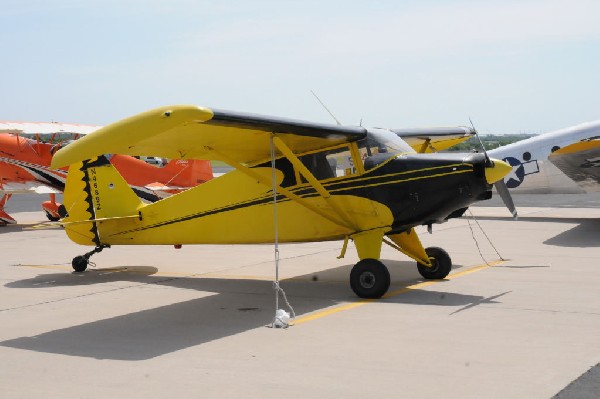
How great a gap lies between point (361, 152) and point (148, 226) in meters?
3.71

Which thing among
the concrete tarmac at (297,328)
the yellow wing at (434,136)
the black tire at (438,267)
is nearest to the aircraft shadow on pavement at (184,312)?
the concrete tarmac at (297,328)

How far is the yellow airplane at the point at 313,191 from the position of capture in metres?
10.0

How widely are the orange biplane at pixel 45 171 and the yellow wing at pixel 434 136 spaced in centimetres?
1051

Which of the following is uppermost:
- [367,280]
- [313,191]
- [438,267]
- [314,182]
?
[314,182]

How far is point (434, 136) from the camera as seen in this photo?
1342 centimetres

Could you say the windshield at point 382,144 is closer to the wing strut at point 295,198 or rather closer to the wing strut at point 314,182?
the wing strut at point 314,182

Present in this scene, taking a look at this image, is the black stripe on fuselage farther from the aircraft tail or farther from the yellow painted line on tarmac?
the aircraft tail

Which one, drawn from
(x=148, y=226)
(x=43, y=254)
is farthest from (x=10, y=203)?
(x=148, y=226)

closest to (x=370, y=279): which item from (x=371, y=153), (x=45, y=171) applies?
(x=371, y=153)

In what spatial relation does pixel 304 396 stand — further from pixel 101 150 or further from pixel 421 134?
pixel 421 134

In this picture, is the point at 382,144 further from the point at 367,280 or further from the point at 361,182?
the point at 367,280

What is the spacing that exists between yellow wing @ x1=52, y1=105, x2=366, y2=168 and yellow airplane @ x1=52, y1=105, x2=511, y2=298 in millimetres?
20

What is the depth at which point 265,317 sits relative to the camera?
925 cm

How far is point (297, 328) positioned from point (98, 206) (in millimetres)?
5594
